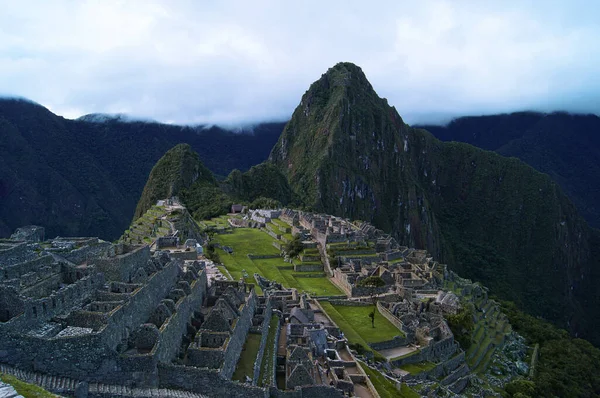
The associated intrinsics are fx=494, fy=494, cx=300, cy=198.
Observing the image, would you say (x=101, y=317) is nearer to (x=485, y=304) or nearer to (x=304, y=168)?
(x=485, y=304)

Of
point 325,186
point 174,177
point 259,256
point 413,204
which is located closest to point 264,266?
point 259,256

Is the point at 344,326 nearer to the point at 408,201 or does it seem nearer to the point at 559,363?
the point at 559,363

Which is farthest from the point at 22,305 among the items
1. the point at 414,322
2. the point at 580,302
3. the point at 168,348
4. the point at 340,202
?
the point at 580,302

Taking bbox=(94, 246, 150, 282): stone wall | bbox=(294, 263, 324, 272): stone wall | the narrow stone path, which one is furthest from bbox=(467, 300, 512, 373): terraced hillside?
the narrow stone path

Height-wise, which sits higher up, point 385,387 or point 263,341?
point 263,341

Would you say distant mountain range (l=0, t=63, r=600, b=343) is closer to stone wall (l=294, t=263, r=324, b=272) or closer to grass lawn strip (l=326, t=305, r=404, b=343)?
stone wall (l=294, t=263, r=324, b=272)

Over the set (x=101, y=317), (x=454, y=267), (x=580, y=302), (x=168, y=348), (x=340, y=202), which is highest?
(x=101, y=317)
